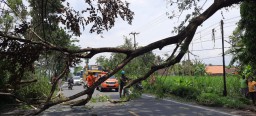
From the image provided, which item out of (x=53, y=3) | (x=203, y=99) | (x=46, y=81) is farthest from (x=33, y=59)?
(x=46, y=81)

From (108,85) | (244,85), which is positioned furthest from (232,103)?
(108,85)

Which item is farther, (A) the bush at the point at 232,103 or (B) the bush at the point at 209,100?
(B) the bush at the point at 209,100

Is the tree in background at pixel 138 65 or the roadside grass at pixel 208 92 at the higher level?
the tree in background at pixel 138 65

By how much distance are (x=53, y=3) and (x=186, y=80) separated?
20.9 metres

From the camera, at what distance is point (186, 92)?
22.2 m

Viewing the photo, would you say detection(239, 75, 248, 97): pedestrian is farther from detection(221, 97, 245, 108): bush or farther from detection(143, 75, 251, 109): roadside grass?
detection(221, 97, 245, 108): bush

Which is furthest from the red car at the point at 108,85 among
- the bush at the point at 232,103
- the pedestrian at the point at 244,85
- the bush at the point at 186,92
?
the bush at the point at 232,103

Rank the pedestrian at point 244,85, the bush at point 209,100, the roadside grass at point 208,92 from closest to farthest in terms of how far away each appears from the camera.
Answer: the roadside grass at point 208,92
the bush at point 209,100
the pedestrian at point 244,85

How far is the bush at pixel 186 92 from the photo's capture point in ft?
68.1

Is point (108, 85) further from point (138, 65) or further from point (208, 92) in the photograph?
point (138, 65)

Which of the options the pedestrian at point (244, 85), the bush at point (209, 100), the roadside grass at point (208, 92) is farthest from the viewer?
the pedestrian at point (244, 85)

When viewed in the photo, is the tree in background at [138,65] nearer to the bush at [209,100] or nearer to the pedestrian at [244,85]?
the bush at [209,100]

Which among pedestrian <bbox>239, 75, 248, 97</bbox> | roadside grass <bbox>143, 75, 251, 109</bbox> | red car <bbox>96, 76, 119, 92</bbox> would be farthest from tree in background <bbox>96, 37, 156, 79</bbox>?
red car <bbox>96, 76, 119, 92</bbox>

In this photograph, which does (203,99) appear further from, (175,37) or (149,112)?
(175,37)
